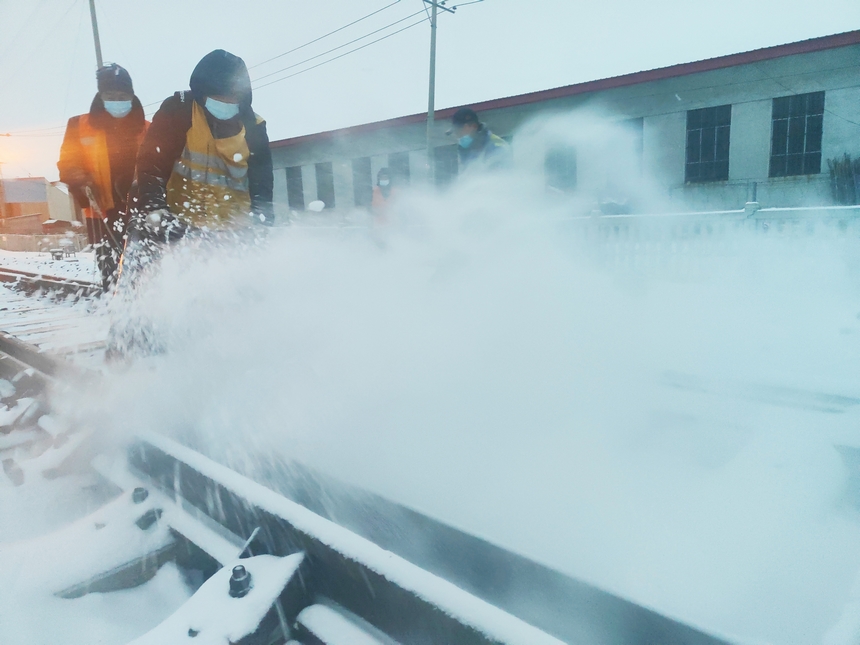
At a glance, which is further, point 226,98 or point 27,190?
point 27,190

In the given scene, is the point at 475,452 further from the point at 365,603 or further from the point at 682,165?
the point at 682,165

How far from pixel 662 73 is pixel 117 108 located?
44.8 ft

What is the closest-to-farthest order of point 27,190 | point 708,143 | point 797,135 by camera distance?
point 797,135
point 708,143
point 27,190

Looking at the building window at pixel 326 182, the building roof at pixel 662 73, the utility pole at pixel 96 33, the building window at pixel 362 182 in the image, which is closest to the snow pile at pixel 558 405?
the building roof at pixel 662 73

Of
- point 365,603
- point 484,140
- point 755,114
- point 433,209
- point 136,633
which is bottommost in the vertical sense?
point 136,633

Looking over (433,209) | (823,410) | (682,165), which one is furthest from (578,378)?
(682,165)

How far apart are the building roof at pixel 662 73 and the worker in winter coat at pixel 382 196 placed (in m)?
8.39

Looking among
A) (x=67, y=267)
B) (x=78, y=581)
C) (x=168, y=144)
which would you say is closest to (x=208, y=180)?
(x=168, y=144)

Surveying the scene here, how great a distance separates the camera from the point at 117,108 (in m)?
4.12

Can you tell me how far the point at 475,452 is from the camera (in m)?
2.80

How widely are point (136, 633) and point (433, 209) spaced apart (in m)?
7.09

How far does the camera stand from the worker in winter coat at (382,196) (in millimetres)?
9102

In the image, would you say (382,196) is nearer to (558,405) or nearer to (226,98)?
(226,98)

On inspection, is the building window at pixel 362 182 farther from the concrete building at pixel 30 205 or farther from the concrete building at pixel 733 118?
the concrete building at pixel 30 205
